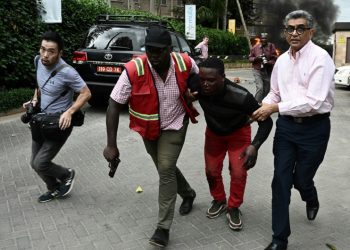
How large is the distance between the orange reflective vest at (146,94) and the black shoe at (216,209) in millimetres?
986

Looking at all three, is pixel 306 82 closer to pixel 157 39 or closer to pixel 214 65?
pixel 214 65

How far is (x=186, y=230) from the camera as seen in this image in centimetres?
387

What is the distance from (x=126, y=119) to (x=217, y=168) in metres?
4.96

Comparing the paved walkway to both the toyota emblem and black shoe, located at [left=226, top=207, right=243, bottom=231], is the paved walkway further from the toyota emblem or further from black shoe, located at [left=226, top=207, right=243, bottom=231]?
the toyota emblem

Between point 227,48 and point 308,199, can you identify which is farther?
point 227,48

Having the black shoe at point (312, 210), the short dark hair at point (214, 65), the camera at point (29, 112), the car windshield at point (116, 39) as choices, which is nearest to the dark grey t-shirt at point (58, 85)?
the camera at point (29, 112)

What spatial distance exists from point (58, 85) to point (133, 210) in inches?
54.6

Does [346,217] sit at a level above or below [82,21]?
below

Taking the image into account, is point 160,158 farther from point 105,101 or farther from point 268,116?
point 105,101

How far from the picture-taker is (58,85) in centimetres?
421

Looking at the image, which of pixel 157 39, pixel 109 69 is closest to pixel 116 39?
pixel 109 69

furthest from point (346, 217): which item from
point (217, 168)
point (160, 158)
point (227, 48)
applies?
point (227, 48)

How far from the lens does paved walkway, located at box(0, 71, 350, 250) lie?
3.68 meters

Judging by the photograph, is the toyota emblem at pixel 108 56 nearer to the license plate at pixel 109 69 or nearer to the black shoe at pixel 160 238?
the license plate at pixel 109 69
